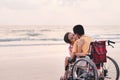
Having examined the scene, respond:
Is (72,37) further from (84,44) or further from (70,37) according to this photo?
(84,44)

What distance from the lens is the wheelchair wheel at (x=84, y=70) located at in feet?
14.4

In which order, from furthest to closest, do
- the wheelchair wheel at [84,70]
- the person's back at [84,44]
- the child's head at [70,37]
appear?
the child's head at [70,37]
the person's back at [84,44]
the wheelchair wheel at [84,70]

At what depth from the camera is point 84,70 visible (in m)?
4.63

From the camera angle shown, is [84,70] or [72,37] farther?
[72,37]

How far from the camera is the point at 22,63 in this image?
7789 millimetres

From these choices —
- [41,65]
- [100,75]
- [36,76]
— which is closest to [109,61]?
[100,75]

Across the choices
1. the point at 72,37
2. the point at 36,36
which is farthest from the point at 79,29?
the point at 36,36

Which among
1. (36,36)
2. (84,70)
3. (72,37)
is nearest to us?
(84,70)

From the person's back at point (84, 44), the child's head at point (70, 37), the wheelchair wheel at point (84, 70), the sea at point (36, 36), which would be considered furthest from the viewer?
the sea at point (36, 36)

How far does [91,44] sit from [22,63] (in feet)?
11.3

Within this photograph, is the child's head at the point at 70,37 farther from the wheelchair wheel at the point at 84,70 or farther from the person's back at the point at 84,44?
the wheelchair wheel at the point at 84,70

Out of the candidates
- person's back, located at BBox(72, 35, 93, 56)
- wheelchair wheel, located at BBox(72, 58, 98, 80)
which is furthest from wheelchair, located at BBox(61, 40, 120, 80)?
person's back, located at BBox(72, 35, 93, 56)

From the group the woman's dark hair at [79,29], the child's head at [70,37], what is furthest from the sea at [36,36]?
the woman's dark hair at [79,29]

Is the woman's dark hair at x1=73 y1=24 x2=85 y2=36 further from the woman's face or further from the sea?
the sea
